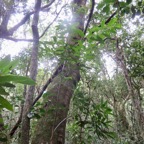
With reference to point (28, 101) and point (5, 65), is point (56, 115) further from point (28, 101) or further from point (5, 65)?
point (5, 65)

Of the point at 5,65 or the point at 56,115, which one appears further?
the point at 56,115

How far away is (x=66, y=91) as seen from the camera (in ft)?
7.36

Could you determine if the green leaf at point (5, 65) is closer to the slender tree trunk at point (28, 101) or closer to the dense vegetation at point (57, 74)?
the dense vegetation at point (57, 74)

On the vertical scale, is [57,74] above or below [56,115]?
above

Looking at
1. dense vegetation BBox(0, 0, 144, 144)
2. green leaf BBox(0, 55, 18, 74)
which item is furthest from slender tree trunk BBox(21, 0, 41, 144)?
green leaf BBox(0, 55, 18, 74)

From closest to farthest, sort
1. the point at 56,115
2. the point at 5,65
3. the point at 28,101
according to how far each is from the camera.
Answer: the point at 5,65, the point at 28,101, the point at 56,115

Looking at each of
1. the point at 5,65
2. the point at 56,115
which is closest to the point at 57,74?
the point at 56,115

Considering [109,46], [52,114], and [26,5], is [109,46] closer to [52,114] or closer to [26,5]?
[26,5]

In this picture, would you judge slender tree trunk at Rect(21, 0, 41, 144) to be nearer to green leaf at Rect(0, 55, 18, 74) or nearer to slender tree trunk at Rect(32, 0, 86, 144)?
slender tree trunk at Rect(32, 0, 86, 144)

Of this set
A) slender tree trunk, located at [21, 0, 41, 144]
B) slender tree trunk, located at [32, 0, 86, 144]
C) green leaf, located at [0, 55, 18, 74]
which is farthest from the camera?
slender tree trunk, located at [32, 0, 86, 144]

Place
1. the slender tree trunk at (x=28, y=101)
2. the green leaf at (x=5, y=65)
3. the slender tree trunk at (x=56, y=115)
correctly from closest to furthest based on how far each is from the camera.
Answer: the green leaf at (x=5, y=65)
the slender tree trunk at (x=28, y=101)
the slender tree trunk at (x=56, y=115)

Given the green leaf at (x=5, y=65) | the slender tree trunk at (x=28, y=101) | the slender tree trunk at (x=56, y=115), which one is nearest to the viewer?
the green leaf at (x=5, y=65)

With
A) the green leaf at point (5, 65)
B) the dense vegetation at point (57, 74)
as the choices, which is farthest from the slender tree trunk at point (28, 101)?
the green leaf at point (5, 65)

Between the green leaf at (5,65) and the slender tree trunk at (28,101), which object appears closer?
the green leaf at (5,65)
